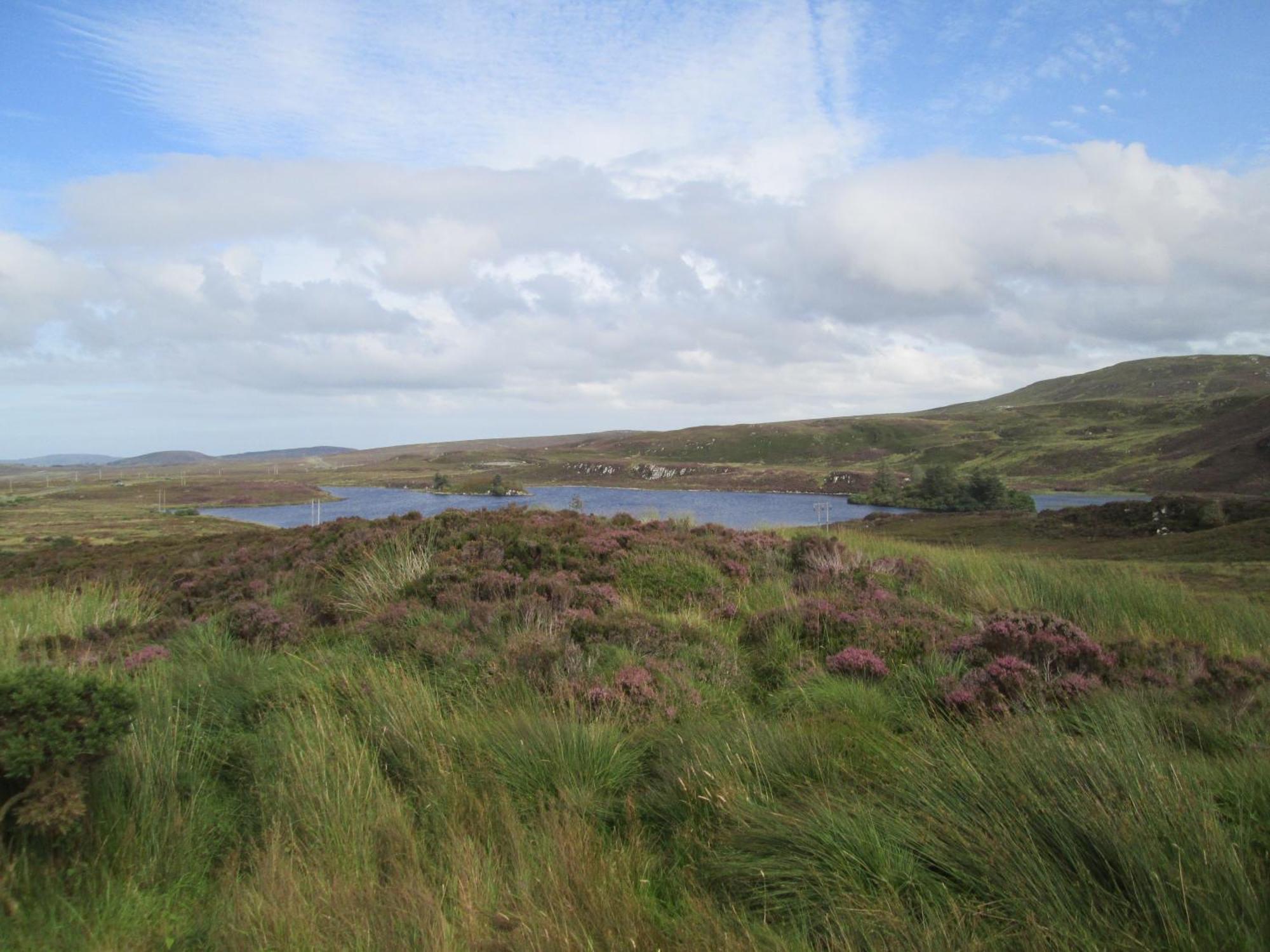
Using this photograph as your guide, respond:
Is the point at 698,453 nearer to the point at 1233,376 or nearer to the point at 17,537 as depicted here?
the point at 17,537

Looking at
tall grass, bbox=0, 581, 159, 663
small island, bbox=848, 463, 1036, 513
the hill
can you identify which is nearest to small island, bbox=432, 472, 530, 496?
the hill

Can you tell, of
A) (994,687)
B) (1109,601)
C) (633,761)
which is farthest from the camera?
(1109,601)

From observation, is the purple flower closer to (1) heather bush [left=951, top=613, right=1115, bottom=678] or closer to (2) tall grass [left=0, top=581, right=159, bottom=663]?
(2) tall grass [left=0, top=581, right=159, bottom=663]

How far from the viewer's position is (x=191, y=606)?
9.34 metres

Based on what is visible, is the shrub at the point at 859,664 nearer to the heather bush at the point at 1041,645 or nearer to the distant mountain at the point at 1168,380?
the heather bush at the point at 1041,645

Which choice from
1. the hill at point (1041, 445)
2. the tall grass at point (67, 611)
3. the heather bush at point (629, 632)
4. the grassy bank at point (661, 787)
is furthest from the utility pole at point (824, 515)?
the hill at point (1041, 445)

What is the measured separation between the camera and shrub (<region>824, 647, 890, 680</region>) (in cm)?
541

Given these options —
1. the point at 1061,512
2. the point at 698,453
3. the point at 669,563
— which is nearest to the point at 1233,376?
the point at 698,453

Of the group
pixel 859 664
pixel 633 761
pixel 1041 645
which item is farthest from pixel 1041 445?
pixel 633 761

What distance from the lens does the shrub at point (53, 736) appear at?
2.92 metres

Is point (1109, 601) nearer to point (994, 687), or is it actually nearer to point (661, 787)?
point (994, 687)

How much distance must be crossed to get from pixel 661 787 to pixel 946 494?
164 feet

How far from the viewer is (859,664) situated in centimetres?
548

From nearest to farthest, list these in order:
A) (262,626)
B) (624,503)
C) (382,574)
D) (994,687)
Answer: (994,687) → (262,626) → (382,574) → (624,503)
